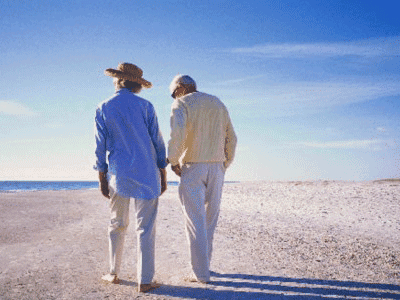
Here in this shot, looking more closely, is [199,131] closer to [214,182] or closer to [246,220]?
[214,182]

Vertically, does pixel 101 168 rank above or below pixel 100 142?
below

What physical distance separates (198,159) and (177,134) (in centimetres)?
37

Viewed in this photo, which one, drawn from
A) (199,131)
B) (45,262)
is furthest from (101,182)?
(45,262)

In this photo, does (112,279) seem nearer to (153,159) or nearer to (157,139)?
(153,159)

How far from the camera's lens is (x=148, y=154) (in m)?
3.73

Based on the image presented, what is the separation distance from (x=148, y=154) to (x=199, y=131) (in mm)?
684

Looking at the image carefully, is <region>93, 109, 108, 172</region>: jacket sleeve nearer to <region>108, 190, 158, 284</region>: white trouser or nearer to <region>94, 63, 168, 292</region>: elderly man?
<region>94, 63, 168, 292</region>: elderly man

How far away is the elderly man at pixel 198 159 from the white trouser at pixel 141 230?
1.54ft

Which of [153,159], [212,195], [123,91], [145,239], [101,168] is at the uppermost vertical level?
[123,91]

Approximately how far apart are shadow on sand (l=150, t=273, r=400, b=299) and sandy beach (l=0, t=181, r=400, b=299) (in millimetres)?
10

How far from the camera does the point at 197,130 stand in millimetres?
4070

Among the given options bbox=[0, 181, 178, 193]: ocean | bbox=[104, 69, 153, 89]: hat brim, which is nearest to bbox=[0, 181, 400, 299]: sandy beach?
bbox=[104, 69, 153, 89]: hat brim

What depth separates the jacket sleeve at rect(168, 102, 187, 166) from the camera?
3.90m

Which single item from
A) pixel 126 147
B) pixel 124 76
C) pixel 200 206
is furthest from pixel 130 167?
pixel 124 76
